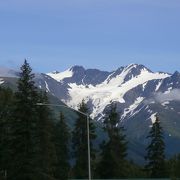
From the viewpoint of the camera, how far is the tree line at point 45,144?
6969 cm

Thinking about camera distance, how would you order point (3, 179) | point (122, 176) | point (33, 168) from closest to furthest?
point (33, 168) < point (3, 179) < point (122, 176)

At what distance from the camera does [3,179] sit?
80312 millimetres

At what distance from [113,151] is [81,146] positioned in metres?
6.12

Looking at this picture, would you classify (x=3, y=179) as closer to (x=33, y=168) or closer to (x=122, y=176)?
(x=33, y=168)

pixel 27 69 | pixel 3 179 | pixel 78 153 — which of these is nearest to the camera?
pixel 27 69

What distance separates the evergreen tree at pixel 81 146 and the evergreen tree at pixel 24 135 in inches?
1279

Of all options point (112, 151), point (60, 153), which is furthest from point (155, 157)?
point (60, 153)

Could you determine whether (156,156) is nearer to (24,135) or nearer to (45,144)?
(45,144)

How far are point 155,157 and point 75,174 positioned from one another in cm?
1374

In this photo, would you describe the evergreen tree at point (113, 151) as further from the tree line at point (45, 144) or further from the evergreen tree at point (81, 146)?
the evergreen tree at point (81, 146)

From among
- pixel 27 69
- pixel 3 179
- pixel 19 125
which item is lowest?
pixel 3 179

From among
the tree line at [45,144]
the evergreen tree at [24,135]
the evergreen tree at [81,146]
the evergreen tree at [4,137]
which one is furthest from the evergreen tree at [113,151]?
the evergreen tree at [24,135]

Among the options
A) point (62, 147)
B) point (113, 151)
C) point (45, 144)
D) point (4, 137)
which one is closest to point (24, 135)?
point (4, 137)

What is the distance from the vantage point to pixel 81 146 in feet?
350
